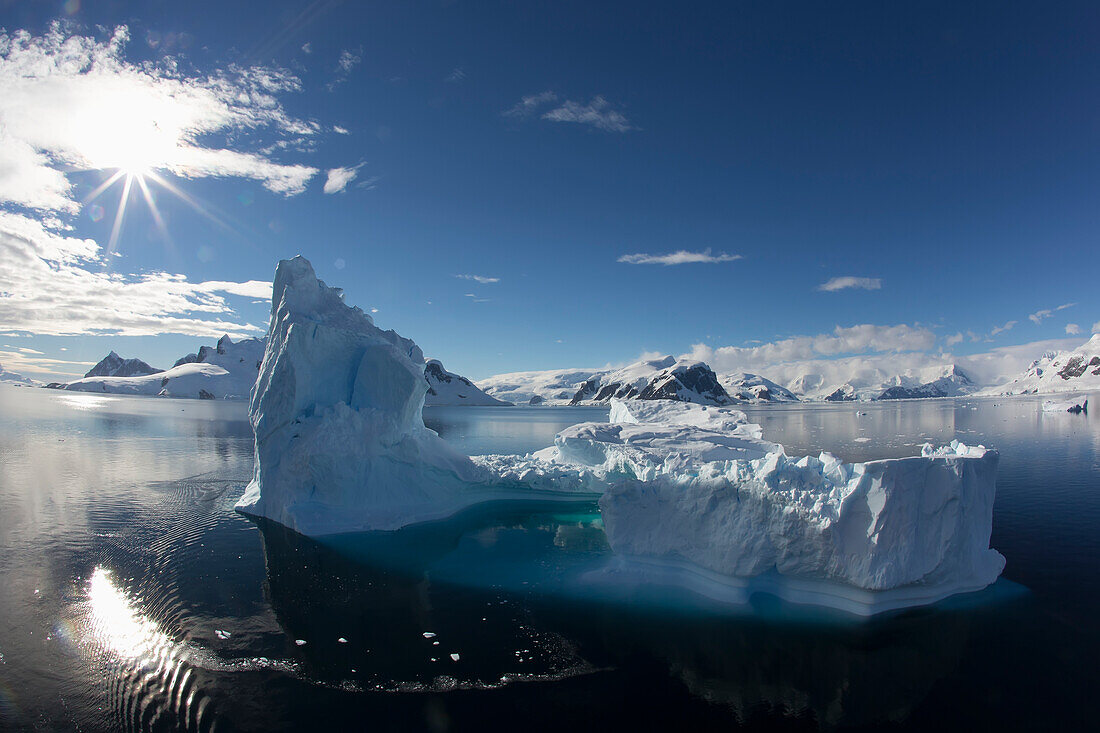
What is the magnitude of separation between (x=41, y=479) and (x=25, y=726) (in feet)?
72.0

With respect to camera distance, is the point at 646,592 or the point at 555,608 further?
the point at 646,592

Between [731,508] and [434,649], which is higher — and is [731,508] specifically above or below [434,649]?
above

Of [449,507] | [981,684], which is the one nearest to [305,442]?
[449,507]

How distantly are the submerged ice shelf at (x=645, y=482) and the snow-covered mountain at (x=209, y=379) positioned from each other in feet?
395

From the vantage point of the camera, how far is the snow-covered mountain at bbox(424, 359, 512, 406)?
158 meters

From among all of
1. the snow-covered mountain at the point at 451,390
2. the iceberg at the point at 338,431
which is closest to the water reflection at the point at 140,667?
the iceberg at the point at 338,431

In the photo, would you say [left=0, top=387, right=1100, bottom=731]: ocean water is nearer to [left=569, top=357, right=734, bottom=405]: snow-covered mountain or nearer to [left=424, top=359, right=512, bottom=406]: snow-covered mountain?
[left=569, top=357, right=734, bottom=405]: snow-covered mountain

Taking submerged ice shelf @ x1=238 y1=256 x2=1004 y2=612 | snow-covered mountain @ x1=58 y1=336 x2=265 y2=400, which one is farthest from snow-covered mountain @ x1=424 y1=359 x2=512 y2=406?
submerged ice shelf @ x1=238 y1=256 x2=1004 y2=612

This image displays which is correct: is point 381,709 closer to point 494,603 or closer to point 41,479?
point 494,603

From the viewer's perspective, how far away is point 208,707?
750cm

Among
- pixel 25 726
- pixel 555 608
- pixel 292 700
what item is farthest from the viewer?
pixel 555 608

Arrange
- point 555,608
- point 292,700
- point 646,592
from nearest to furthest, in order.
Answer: point 292,700, point 555,608, point 646,592

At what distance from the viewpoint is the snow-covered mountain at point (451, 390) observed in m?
158

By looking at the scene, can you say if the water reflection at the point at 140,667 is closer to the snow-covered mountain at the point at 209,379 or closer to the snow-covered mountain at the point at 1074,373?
the snow-covered mountain at the point at 209,379
